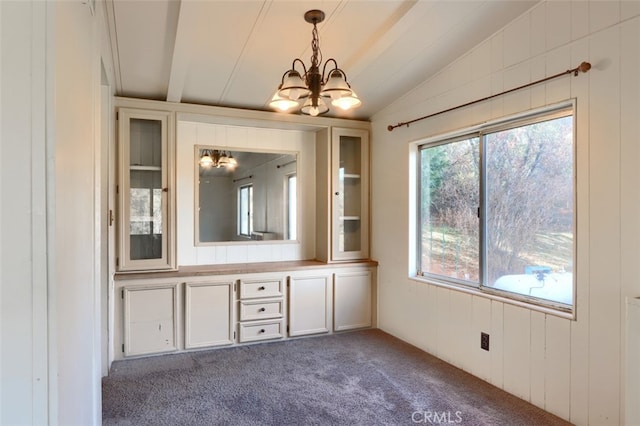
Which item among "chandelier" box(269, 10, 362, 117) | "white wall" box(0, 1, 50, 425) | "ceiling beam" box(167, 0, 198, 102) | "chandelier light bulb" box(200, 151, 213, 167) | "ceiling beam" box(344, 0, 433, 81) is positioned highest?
"ceiling beam" box(344, 0, 433, 81)

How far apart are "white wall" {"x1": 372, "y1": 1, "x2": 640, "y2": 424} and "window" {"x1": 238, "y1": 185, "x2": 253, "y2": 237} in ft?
6.40

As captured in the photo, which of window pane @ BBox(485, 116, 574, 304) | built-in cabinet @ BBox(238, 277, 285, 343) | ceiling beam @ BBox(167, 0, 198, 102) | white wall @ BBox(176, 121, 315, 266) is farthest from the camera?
white wall @ BBox(176, 121, 315, 266)

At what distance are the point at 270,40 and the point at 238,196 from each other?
1.66 metres

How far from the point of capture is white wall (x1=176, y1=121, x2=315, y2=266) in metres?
3.94

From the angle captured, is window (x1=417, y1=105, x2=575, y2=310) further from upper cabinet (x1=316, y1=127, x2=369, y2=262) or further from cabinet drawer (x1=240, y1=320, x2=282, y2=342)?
cabinet drawer (x1=240, y1=320, x2=282, y2=342)

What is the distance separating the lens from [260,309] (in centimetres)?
384

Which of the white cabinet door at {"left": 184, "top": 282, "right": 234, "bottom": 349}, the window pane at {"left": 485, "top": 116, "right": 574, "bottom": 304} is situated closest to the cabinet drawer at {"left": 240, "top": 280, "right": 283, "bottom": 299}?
the white cabinet door at {"left": 184, "top": 282, "right": 234, "bottom": 349}

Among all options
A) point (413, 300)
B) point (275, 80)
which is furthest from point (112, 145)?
point (413, 300)

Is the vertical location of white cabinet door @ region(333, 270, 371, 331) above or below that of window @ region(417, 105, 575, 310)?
below

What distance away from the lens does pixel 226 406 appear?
261 centimetres

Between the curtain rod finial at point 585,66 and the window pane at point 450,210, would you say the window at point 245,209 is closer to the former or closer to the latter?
the window pane at point 450,210

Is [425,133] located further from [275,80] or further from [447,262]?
[275,80]

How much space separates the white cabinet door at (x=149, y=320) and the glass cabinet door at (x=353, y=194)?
179 centimetres

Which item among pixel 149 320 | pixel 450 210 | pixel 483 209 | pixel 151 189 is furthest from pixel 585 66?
pixel 149 320
